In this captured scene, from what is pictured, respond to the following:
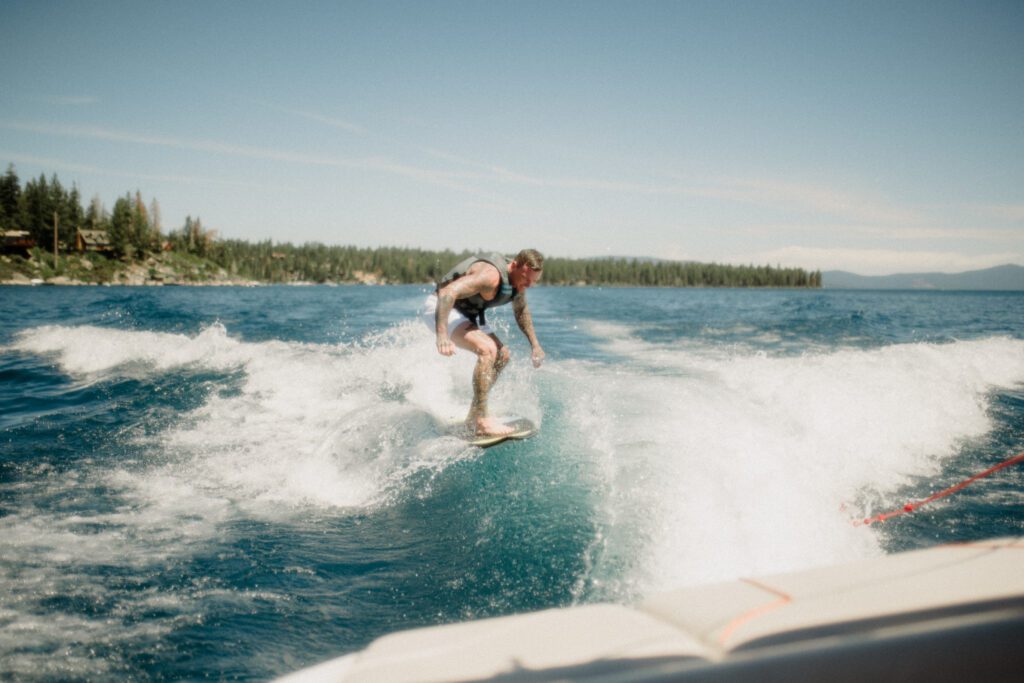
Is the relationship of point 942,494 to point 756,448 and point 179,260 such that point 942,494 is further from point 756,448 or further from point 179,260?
point 179,260

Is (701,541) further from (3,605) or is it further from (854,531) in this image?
(3,605)

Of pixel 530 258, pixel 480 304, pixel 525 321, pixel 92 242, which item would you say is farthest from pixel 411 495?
pixel 92 242

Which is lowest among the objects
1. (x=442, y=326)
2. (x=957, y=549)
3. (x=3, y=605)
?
(x=3, y=605)

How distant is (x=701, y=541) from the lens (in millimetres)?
4035

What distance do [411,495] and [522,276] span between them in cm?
275

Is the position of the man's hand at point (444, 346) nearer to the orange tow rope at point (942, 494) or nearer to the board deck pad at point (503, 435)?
the board deck pad at point (503, 435)

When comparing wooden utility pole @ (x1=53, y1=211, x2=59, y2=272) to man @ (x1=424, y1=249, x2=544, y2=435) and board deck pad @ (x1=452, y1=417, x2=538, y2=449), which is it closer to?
man @ (x1=424, y1=249, x2=544, y2=435)

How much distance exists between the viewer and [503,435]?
6.01 meters

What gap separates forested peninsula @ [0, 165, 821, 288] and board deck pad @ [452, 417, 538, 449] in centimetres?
8644

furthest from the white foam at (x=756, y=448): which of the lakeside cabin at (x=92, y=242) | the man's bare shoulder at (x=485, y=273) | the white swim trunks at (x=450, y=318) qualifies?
the lakeside cabin at (x=92, y=242)

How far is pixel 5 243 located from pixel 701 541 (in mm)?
97686

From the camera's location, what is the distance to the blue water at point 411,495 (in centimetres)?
340

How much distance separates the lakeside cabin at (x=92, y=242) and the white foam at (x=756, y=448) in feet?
312

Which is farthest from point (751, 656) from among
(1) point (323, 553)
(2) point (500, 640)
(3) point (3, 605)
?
(3) point (3, 605)
